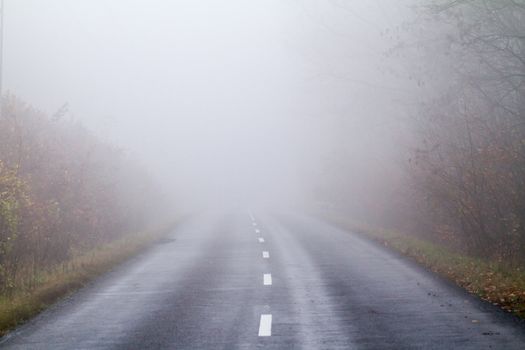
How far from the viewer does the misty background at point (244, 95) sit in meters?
32.5

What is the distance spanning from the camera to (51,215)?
61.2 ft

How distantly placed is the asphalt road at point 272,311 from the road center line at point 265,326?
0.04 ft

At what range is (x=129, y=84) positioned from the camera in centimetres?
13512

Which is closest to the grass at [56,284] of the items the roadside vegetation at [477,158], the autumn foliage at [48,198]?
the autumn foliage at [48,198]

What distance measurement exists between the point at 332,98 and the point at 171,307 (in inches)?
1252

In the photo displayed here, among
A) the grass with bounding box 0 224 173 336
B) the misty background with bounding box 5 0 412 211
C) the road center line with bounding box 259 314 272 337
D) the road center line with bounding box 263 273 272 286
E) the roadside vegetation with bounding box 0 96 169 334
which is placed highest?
the misty background with bounding box 5 0 412 211

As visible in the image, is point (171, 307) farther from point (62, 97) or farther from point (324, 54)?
point (62, 97)

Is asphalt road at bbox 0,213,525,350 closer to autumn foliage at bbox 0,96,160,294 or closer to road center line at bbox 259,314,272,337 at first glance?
road center line at bbox 259,314,272,337

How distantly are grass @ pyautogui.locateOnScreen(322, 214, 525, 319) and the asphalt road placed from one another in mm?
354

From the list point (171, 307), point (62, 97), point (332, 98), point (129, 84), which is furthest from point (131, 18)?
point (171, 307)

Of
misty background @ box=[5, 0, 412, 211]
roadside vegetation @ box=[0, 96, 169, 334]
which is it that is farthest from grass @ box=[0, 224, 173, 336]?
misty background @ box=[5, 0, 412, 211]

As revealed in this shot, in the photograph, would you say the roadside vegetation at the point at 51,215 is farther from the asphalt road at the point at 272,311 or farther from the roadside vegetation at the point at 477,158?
the roadside vegetation at the point at 477,158

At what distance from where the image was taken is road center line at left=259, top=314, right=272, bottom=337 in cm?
853

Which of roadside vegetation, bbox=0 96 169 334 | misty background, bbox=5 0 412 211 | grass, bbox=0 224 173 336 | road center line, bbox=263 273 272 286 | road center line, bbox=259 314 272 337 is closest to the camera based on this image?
road center line, bbox=259 314 272 337
